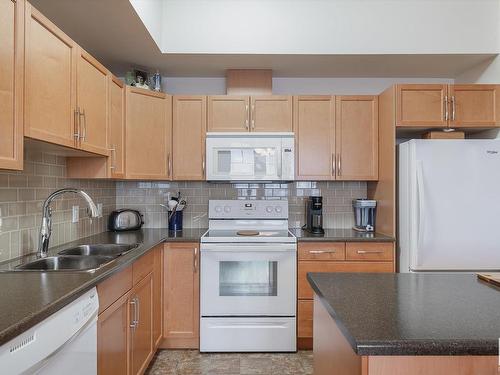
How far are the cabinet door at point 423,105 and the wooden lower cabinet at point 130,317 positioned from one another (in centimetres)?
216

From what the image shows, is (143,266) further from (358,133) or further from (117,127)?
(358,133)

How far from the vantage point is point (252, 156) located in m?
2.77

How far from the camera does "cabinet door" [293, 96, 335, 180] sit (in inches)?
113

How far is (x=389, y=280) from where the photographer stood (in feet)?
4.55

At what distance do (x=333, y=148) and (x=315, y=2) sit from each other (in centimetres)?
116

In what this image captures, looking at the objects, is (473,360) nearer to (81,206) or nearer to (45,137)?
(45,137)

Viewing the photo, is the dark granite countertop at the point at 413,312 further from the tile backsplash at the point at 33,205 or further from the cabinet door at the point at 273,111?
the cabinet door at the point at 273,111

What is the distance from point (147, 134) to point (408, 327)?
2374mm

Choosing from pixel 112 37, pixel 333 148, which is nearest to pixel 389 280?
pixel 333 148

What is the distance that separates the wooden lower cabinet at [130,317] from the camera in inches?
59.3

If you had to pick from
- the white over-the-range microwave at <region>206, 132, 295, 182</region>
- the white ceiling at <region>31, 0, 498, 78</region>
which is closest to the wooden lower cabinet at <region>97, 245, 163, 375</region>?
the white over-the-range microwave at <region>206, 132, 295, 182</region>

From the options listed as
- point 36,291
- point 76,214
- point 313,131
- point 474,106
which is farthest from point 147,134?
point 474,106

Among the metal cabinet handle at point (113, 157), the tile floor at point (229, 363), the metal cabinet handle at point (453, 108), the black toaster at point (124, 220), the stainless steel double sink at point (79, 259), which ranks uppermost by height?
the metal cabinet handle at point (453, 108)

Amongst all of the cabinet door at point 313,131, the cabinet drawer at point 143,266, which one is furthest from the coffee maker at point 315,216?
the cabinet drawer at point 143,266
